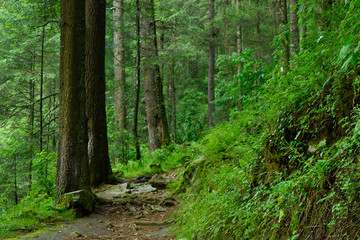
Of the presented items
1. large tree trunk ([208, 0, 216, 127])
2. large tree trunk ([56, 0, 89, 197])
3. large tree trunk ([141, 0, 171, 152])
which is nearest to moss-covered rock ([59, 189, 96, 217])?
large tree trunk ([56, 0, 89, 197])

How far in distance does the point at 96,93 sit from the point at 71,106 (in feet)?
9.03

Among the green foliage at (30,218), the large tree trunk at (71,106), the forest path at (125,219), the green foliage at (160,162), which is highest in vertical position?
the large tree trunk at (71,106)

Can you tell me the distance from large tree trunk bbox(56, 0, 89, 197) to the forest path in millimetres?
952

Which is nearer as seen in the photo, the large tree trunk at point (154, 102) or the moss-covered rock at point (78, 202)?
the moss-covered rock at point (78, 202)

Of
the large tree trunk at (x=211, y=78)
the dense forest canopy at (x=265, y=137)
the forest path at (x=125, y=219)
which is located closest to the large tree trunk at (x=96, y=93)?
the dense forest canopy at (x=265, y=137)

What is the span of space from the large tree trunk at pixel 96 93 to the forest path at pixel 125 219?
27.5 inches

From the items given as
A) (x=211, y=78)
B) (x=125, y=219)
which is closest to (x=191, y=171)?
(x=125, y=219)

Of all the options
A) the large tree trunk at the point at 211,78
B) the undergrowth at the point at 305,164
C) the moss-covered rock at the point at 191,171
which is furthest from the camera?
the large tree trunk at the point at 211,78

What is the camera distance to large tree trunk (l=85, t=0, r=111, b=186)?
8.90 m

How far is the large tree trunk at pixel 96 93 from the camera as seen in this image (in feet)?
29.2

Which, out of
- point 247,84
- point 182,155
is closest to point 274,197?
point 247,84

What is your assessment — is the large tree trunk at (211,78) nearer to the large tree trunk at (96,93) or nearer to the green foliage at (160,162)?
the green foliage at (160,162)

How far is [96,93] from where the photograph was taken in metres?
9.05

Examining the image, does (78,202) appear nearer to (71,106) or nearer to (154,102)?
(71,106)
